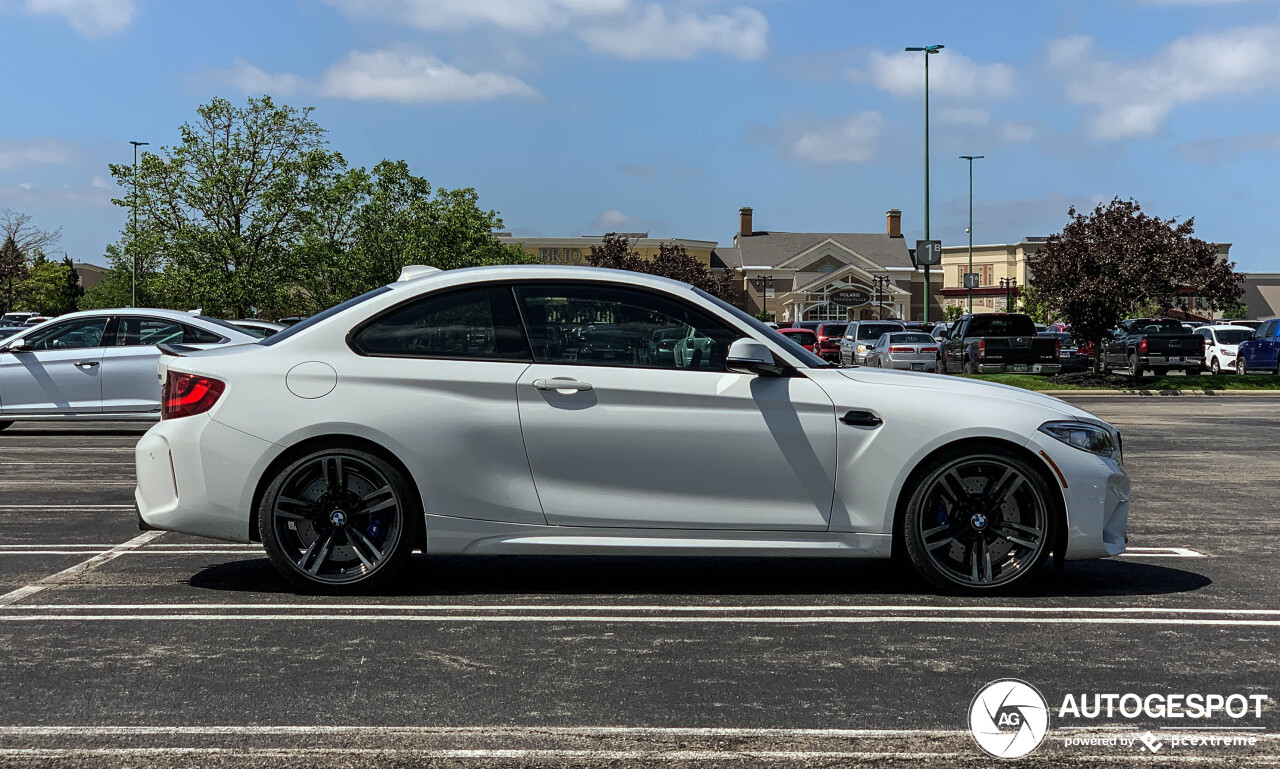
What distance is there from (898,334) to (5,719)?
3453cm

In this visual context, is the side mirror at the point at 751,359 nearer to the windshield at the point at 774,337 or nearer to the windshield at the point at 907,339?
the windshield at the point at 774,337

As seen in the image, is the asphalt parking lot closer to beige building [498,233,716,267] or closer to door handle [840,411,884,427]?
door handle [840,411,884,427]

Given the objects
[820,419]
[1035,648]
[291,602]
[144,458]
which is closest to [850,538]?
[820,419]

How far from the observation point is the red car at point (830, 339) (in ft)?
147

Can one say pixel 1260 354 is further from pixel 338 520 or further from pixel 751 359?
pixel 338 520

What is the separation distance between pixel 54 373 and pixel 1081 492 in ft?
40.8

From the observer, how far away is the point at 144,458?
634cm

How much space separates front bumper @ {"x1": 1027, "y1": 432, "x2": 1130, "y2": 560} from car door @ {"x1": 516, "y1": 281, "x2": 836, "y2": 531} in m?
1.06

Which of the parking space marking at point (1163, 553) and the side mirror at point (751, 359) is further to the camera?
the parking space marking at point (1163, 553)

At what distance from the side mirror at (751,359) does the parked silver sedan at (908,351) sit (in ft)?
99.4

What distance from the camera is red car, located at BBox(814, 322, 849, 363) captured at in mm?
44844

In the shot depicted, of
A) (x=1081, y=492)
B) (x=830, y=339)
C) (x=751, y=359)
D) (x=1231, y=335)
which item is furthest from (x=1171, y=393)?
(x=751, y=359)

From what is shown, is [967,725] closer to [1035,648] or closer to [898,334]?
[1035,648]

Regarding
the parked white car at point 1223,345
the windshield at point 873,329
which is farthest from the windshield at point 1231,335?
the windshield at point 873,329
